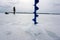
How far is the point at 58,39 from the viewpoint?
4.46m

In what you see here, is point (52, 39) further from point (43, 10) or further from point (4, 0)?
point (4, 0)

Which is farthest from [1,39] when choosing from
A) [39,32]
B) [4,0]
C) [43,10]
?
[4,0]

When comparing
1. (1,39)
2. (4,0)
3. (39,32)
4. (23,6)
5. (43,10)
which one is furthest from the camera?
(4,0)

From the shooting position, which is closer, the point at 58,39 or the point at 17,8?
the point at 58,39

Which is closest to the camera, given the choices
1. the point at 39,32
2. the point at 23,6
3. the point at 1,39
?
the point at 1,39

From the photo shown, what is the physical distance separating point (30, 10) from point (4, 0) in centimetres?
341

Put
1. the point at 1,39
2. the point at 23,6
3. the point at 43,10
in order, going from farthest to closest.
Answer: the point at 23,6, the point at 43,10, the point at 1,39

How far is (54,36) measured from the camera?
188 inches

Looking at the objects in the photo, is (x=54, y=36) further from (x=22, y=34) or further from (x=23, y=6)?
(x=23, y=6)

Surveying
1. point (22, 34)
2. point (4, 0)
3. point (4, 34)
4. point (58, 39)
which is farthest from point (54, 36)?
point (4, 0)

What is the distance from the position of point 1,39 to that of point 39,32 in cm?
141

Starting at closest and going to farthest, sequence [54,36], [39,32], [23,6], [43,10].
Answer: [54,36], [39,32], [43,10], [23,6]

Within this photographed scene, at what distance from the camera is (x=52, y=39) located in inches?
174

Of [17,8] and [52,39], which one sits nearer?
[52,39]
